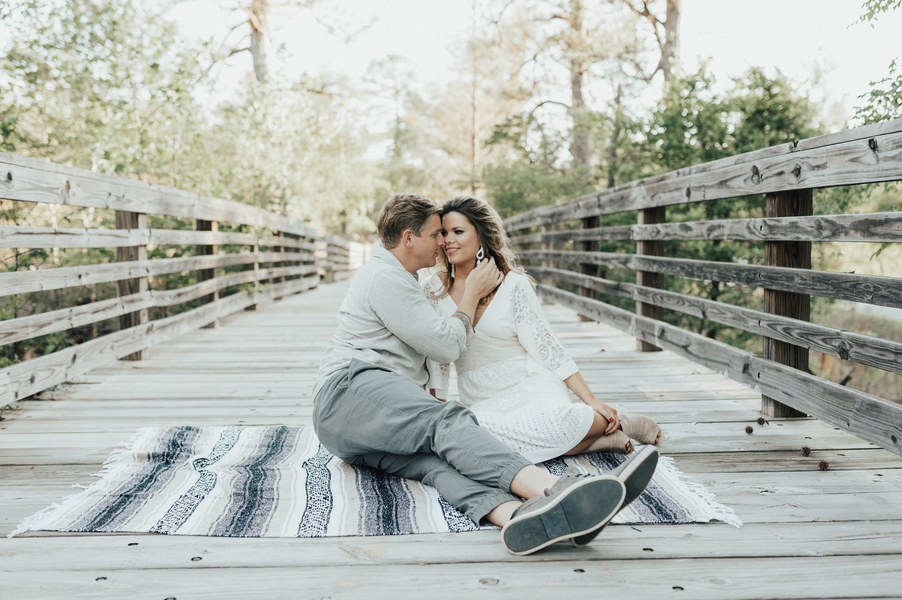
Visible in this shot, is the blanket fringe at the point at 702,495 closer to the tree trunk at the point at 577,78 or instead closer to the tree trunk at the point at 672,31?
the tree trunk at the point at 672,31

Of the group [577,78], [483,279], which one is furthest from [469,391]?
[577,78]

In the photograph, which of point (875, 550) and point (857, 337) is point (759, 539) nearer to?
point (875, 550)

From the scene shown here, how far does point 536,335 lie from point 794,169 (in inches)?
50.3

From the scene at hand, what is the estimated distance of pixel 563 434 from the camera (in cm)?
240

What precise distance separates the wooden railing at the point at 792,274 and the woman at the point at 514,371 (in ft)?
2.29

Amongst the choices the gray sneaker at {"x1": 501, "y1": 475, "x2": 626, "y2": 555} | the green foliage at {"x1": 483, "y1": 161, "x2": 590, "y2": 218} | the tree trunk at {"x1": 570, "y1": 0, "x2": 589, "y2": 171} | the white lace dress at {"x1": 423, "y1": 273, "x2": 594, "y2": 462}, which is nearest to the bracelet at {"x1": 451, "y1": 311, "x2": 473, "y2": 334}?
the white lace dress at {"x1": 423, "y1": 273, "x2": 594, "y2": 462}

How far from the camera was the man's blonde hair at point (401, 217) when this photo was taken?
253cm

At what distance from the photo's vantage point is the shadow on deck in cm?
155

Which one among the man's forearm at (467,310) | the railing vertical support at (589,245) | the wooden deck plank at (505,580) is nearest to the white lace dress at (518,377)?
the man's forearm at (467,310)

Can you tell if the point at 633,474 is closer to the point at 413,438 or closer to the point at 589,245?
the point at 413,438

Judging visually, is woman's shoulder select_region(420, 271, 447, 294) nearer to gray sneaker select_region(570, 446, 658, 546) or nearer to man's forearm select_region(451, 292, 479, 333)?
man's forearm select_region(451, 292, 479, 333)

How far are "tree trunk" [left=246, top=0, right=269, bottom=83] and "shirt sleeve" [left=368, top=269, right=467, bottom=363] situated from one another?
438 inches

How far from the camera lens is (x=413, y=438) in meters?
2.14

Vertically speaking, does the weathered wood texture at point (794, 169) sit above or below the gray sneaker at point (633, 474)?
above
